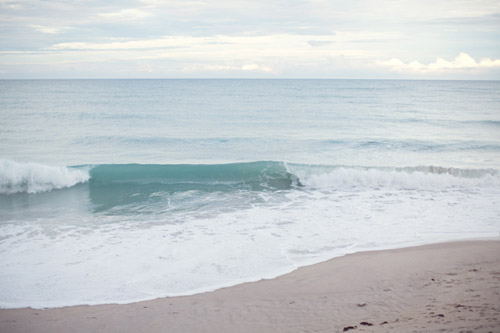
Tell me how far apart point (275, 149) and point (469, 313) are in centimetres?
1378

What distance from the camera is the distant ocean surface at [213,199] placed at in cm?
623

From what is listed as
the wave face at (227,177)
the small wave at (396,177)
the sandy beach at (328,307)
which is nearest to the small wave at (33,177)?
the wave face at (227,177)

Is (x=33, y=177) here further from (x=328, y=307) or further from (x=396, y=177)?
(x=396, y=177)

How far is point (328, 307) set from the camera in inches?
183

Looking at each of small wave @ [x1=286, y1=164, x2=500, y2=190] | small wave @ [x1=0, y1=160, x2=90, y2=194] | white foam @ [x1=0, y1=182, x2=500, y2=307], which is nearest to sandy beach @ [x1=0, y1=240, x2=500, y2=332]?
white foam @ [x1=0, y1=182, x2=500, y2=307]

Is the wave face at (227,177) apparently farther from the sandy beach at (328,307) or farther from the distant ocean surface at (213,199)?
the sandy beach at (328,307)

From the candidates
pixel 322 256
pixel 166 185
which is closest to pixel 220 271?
pixel 322 256

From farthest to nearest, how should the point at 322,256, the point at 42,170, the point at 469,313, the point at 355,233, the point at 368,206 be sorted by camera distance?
the point at 42,170, the point at 368,206, the point at 355,233, the point at 322,256, the point at 469,313

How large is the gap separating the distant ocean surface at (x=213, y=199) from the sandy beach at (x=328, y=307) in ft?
1.29

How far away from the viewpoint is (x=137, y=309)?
16.1 ft

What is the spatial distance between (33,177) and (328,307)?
A: 11.6 meters

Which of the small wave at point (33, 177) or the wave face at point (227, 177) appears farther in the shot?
the wave face at point (227, 177)

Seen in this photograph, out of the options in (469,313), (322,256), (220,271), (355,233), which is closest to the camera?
(469,313)

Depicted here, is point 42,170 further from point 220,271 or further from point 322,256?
point 322,256
